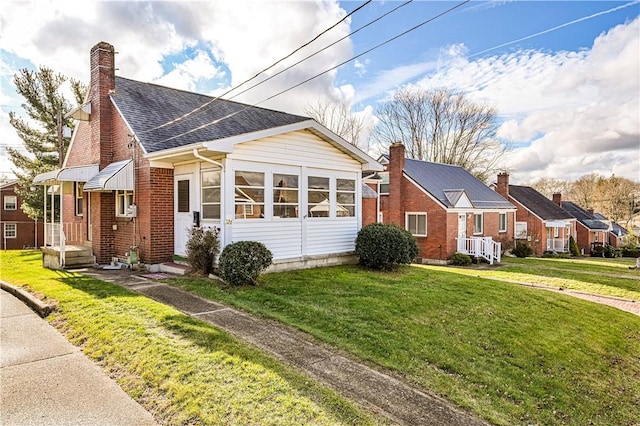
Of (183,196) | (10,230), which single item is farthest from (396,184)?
(10,230)

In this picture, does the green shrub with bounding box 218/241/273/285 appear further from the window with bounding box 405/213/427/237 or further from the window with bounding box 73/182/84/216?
the window with bounding box 405/213/427/237

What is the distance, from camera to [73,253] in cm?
1162

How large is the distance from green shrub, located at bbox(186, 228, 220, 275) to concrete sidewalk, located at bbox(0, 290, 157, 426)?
12.6 feet

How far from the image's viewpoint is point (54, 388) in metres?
4.18

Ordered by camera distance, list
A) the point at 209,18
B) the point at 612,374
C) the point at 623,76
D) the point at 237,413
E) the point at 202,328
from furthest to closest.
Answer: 1. the point at 623,76
2. the point at 209,18
3. the point at 612,374
4. the point at 202,328
5. the point at 237,413

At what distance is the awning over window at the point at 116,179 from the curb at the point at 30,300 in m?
3.32

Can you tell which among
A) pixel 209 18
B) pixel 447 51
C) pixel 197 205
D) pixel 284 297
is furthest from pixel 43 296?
pixel 447 51

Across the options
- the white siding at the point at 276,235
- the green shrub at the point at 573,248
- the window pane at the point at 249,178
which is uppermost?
the window pane at the point at 249,178

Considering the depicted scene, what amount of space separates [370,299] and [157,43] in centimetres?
930

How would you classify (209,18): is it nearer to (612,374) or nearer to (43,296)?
(43,296)

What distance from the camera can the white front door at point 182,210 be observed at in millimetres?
10469

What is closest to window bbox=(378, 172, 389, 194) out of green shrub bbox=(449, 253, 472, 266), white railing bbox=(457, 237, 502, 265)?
white railing bbox=(457, 237, 502, 265)

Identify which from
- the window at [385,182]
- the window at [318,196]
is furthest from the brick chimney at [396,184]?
the window at [318,196]

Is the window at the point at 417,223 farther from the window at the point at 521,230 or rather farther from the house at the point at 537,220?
the window at the point at 521,230
